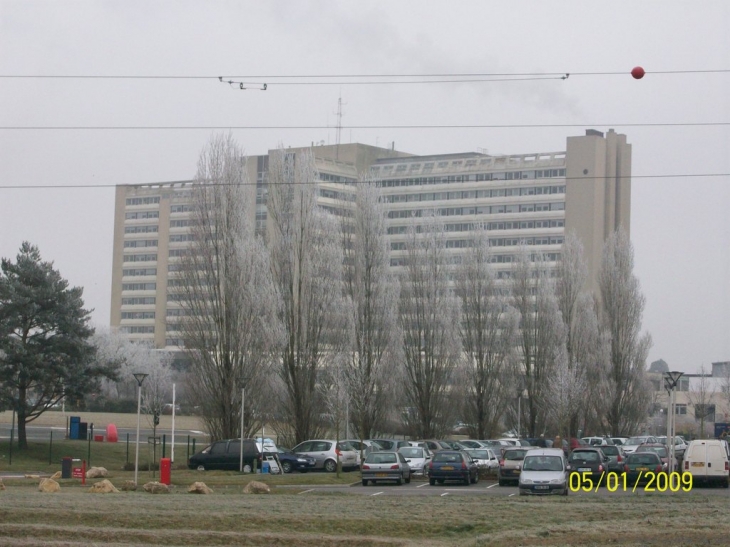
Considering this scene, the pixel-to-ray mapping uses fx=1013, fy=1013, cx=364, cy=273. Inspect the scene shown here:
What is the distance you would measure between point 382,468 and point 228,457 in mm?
9041

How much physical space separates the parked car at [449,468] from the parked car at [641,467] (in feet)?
20.0

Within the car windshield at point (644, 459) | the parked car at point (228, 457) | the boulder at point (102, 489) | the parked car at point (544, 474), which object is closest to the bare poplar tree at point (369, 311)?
the parked car at point (228, 457)

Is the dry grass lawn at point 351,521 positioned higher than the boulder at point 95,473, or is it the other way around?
the dry grass lawn at point 351,521

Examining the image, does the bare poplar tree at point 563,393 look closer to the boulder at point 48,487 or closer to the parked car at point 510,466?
the parked car at point 510,466

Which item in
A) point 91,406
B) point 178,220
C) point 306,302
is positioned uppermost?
point 178,220

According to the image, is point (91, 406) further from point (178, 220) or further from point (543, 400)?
point (178, 220)

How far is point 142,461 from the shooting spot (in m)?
52.4

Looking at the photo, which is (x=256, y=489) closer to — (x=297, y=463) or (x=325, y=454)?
(x=297, y=463)

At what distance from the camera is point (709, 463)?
38844mm

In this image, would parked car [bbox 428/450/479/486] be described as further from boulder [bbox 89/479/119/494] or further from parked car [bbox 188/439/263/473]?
boulder [bbox 89/479/119/494]

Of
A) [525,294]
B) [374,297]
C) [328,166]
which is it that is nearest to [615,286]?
[525,294]

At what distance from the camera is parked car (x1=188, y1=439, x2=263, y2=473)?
44344 mm

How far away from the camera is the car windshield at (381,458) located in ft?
129

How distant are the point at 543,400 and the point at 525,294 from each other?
25.9ft
